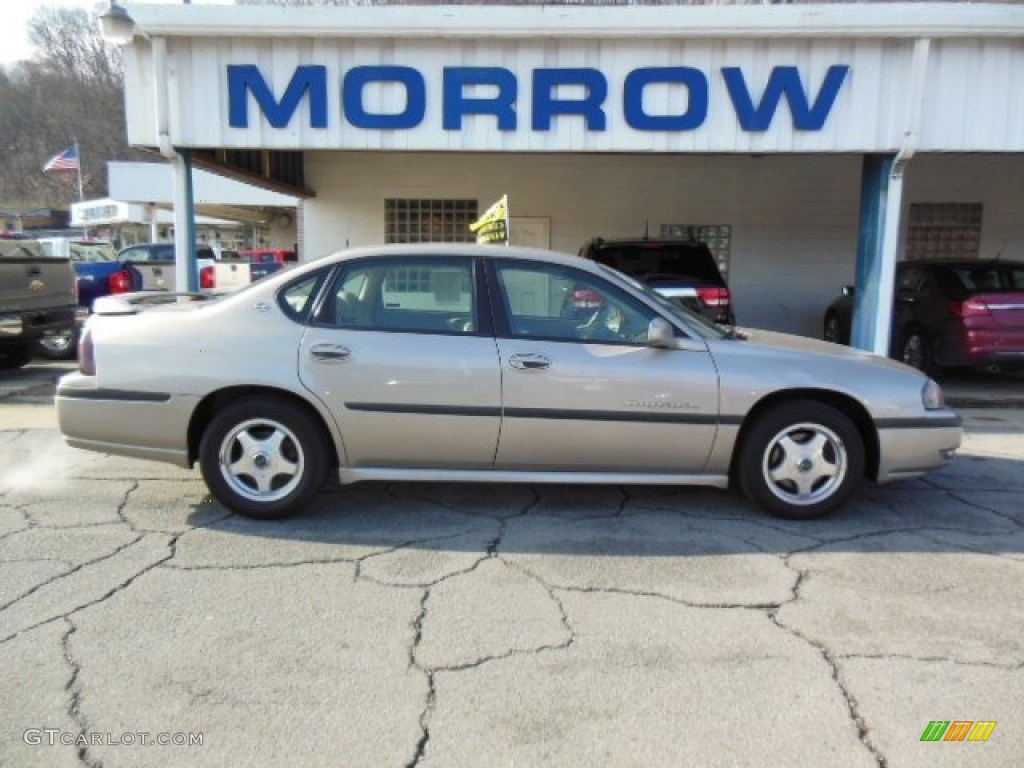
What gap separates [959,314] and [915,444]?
5.20 metres

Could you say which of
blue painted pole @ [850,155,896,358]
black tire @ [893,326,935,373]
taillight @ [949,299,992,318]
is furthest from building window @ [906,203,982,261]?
blue painted pole @ [850,155,896,358]

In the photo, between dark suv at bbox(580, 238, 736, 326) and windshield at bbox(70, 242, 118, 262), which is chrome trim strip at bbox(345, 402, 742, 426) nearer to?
dark suv at bbox(580, 238, 736, 326)

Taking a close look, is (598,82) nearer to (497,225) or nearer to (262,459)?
(497,225)

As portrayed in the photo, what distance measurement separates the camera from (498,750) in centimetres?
253

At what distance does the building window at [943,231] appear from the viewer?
1310cm

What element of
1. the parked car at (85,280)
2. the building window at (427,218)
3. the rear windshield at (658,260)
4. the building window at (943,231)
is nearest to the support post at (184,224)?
the parked car at (85,280)

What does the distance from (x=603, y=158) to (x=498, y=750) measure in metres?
11.8

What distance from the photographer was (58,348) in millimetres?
10633

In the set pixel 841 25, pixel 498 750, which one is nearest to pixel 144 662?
pixel 498 750

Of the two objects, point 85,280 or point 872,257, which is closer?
point 872,257

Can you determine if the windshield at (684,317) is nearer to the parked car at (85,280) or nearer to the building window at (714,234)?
the parked car at (85,280)

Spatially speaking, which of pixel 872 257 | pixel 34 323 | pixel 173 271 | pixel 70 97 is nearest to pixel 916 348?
pixel 872 257

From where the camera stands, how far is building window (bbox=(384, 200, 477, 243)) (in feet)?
44.3

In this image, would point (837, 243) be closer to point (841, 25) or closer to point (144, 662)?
point (841, 25)
